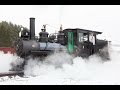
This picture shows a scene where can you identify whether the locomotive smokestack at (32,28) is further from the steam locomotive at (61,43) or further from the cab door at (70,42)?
the cab door at (70,42)

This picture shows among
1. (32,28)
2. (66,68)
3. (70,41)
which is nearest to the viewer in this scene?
(66,68)

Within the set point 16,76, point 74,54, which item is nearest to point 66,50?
point 74,54

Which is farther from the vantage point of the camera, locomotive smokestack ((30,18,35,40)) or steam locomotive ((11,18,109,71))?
locomotive smokestack ((30,18,35,40))

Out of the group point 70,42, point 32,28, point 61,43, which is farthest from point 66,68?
point 32,28

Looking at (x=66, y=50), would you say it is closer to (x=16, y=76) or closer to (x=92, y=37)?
(x=92, y=37)

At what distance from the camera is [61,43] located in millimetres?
17922

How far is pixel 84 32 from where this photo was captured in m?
18.1

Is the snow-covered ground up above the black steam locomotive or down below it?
below

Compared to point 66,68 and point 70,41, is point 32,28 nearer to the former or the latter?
point 70,41

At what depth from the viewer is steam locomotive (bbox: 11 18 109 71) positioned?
1661 cm

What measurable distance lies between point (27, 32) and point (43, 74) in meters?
2.47

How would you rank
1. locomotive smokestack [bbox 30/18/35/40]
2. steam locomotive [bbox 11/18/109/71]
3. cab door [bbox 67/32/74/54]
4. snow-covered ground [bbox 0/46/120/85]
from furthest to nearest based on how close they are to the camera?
cab door [bbox 67/32/74/54] < locomotive smokestack [bbox 30/18/35/40] < steam locomotive [bbox 11/18/109/71] < snow-covered ground [bbox 0/46/120/85]

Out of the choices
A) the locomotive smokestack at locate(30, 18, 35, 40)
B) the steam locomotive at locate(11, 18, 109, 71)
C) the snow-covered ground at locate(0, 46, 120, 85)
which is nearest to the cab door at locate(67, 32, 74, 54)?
the steam locomotive at locate(11, 18, 109, 71)

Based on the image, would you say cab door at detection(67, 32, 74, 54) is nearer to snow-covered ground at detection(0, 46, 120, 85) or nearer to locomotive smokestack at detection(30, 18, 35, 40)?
snow-covered ground at detection(0, 46, 120, 85)
